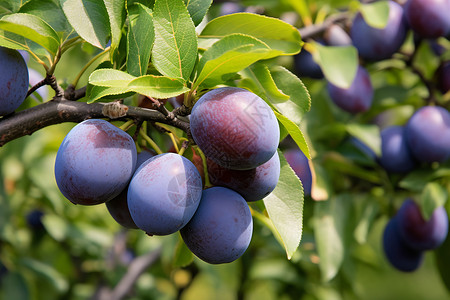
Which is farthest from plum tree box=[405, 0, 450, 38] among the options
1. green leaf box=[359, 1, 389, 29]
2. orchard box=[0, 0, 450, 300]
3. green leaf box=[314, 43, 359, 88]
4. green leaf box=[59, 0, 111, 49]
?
green leaf box=[59, 0, 111, 49]

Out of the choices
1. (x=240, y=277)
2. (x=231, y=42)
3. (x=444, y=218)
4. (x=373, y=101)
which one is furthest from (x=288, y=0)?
(x=240, y=277)

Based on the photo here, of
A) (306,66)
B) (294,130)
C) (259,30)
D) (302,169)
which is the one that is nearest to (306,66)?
(306,66)

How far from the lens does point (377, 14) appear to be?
1.02 m

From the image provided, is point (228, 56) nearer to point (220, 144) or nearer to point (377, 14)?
point (220, 144)

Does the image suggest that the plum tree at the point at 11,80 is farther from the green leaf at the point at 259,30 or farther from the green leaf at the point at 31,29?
the green leaf at the point at 259,30

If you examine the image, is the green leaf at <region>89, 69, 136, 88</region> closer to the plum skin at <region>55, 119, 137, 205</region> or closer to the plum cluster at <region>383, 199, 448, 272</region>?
the plum skin at <region>55, 119, 137, 205</region>

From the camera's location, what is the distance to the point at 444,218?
3.72 ft

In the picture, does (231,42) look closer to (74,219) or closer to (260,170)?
(260,170)

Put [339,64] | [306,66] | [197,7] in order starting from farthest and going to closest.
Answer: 1. [306,66]
2. [339,64]
3. [197,7]

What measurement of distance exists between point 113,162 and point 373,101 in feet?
3.09

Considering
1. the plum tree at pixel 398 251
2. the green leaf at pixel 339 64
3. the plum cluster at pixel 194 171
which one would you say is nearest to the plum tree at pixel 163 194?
Answer: the plum cluster at pixel 194 171

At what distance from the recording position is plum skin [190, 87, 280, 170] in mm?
503

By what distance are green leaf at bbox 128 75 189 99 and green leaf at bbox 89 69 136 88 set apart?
2cm

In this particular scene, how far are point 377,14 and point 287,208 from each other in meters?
0.61
